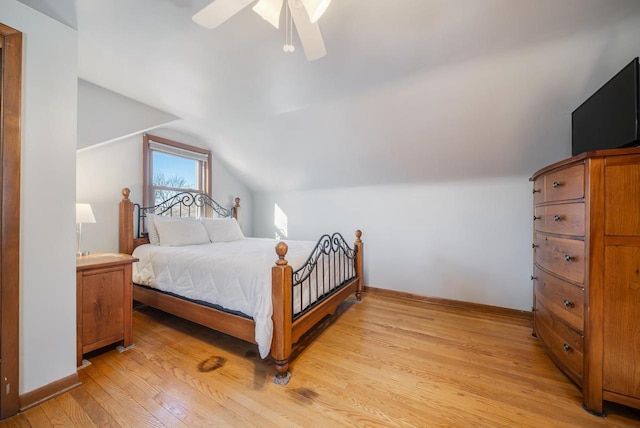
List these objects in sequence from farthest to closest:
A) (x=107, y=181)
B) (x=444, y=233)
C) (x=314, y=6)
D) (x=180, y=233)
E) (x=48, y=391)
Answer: (x=444, y=233) → (x=180, y=233) → (x=107, y=181) → (x=48, y=391) → (x=314, y=6)

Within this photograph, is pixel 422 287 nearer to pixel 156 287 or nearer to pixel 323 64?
pixel 323 64

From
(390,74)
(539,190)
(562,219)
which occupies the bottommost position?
(562,219)

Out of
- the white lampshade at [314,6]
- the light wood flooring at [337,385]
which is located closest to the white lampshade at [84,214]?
the light wood flooring at [337,385]

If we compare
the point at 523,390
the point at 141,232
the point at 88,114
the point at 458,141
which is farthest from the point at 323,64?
the point at 141,232

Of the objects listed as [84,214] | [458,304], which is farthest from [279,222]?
[458,304]

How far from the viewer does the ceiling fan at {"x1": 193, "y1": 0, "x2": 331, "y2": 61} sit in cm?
108

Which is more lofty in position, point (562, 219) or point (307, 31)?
point (307, 31)

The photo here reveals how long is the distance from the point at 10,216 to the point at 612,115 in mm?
3565

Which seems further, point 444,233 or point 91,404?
point 444,233

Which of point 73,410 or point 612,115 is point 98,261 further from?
point 612,115

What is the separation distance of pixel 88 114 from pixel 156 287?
180cm

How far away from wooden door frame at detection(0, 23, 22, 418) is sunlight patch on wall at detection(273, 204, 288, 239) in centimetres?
308

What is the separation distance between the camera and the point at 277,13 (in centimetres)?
125

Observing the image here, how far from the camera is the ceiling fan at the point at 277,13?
108cm
